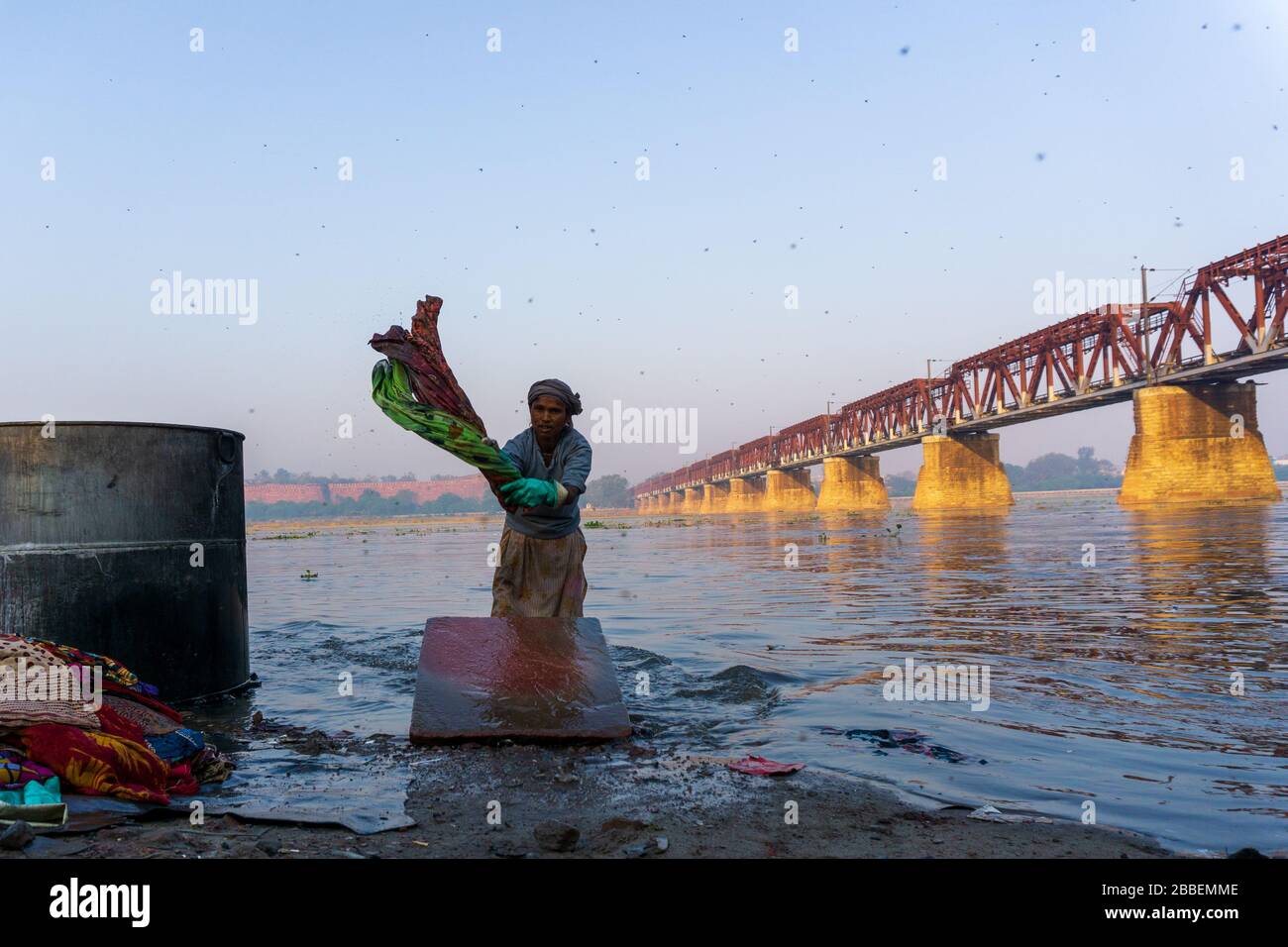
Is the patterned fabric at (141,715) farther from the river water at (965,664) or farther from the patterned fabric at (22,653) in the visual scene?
the river water at (965,664)

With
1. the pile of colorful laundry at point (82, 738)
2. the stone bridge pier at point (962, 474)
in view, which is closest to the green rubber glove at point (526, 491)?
the pile of colorful laundry at point (82, 738)

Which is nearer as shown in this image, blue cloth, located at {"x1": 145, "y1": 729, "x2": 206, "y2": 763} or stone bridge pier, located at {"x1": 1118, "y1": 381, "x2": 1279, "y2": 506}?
blue cloth, located at {"x1": 145, "y1": 729, "x2": 206, "y2": 763}

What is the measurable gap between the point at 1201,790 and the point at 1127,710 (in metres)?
1.28

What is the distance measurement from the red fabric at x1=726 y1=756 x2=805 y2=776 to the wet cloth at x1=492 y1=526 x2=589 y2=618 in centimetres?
161

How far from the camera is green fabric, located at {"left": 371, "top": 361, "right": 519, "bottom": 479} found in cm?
387

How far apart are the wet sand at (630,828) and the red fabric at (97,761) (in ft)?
0.87

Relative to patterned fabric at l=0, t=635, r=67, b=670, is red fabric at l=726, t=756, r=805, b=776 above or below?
below

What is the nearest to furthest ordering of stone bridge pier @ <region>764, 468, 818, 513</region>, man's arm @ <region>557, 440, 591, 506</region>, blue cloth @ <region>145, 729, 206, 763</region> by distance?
blue cloth @ <region>145, 729, 206, 763</region> → man's arm @ <region>557, 440, 591, 506</region> → stone bridge pier @ <region>764, 468, 818, 513</region>

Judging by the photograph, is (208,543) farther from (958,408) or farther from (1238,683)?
(958,408)

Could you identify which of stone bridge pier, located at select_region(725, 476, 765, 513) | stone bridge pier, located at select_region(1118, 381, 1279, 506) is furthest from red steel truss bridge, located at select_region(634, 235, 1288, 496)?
stone bridge pier, located at select_region(725, 476, 765, 513)

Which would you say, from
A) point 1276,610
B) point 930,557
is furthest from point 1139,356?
point 1276,610

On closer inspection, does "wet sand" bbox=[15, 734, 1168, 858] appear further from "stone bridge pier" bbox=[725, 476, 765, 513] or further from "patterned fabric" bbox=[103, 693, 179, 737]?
"stone bridge pier" bbox=[725, 476, 765, 513]

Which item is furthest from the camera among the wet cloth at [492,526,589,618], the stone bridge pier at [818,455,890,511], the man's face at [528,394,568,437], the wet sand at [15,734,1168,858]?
the stone bridge pier at [818,455,890,511]

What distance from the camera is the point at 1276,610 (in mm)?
7133
